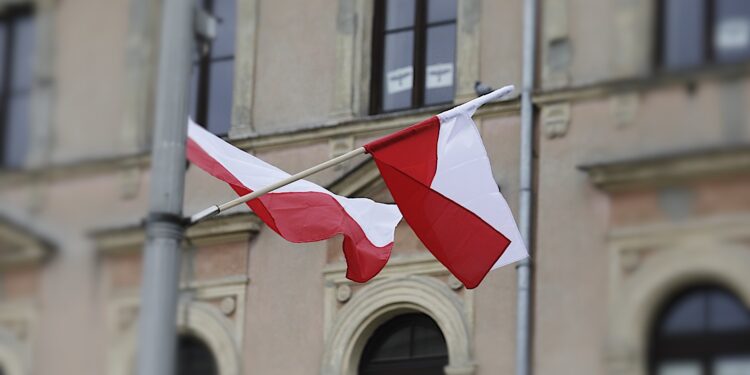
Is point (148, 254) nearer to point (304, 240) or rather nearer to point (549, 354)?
point (304, 240)

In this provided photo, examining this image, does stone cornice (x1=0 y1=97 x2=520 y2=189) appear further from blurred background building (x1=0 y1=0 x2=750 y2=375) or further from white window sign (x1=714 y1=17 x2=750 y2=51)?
white window sign (x1=714 y1=17 x2=750 y2=51)

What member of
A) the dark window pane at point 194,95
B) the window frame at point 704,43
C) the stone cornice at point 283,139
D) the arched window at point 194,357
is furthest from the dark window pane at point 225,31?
the window frame at point 704,43

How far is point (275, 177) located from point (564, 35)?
3.87 m

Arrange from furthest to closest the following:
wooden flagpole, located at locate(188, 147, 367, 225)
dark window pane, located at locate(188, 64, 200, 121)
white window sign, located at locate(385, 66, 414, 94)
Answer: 1. dark window pane, located at locate(188, 64, 200, 121)
2. white window sign, located at locate(385, 66, 414, 94)
3. wooden flagpole, located at locate(188, 147, 367, 225)

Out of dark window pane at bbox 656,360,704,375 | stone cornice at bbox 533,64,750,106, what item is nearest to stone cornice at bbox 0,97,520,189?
stone cornice at bbox 533,64,750,106

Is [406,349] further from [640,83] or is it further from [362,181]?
[640,83]

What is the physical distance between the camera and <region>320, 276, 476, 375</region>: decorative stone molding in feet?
56.6

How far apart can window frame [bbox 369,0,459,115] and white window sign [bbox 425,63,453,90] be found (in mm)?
59

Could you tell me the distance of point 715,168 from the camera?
16.0 meters

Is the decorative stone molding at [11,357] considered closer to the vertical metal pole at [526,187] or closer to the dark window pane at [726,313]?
the vertical metal pole at [526,187]

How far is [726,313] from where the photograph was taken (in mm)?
15992

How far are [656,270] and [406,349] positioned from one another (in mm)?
2885

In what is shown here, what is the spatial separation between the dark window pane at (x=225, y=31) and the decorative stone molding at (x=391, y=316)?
3.50 meters

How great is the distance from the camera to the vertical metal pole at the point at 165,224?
1327 cm
